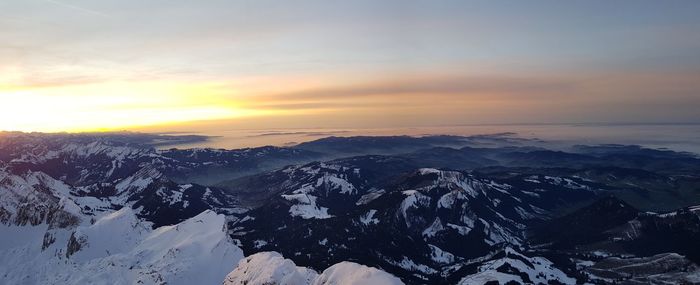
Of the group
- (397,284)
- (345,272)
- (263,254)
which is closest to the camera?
(397,284)

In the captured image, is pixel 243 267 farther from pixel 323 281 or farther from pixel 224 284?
pixel 323 281

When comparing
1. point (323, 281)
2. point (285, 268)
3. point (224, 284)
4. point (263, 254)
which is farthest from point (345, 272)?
point (224, 284)

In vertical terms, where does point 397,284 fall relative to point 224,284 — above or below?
above

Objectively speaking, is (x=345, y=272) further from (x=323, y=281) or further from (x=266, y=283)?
(x=266, y=283)

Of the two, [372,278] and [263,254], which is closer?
[372,278]

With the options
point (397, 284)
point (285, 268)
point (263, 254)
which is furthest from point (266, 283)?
point (397, 284)

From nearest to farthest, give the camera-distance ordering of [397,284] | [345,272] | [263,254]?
1. [397,284]
2. [345,272]
3. [263,254]
